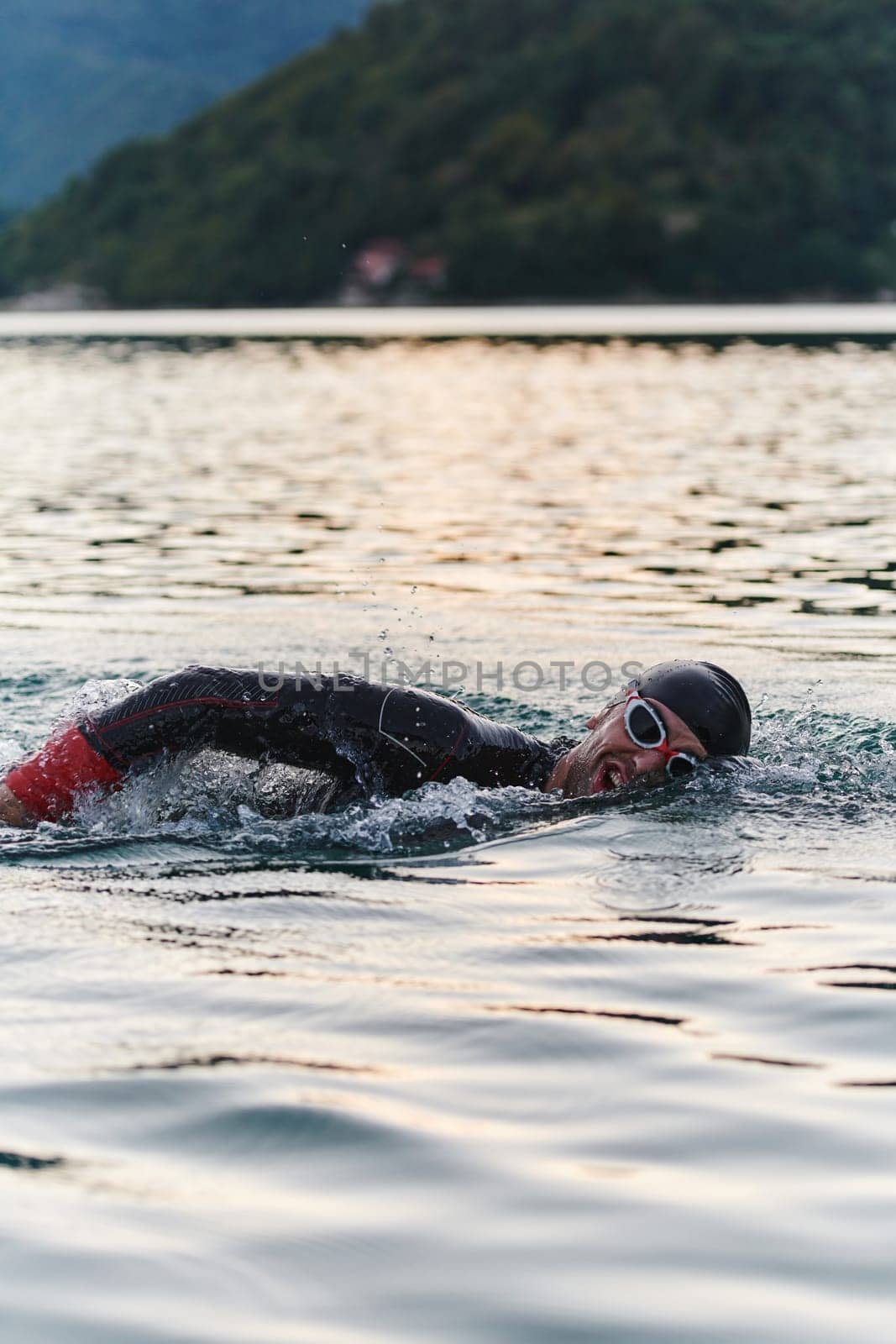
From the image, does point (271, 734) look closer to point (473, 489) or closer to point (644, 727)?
point (644, 727)

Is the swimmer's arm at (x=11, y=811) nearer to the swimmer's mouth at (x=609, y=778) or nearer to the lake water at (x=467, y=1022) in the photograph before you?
the lake water at (x=467, y=1022)

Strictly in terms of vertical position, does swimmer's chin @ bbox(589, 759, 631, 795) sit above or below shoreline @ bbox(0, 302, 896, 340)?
below

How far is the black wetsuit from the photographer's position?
20.1ft

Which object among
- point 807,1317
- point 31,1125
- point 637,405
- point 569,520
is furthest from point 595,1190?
point 637,405

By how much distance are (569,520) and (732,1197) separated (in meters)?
14.9

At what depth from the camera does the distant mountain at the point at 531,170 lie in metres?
122

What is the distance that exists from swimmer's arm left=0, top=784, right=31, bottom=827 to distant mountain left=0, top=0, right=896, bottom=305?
116171 mm

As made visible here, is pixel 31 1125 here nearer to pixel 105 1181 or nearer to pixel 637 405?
pixel 105 1181

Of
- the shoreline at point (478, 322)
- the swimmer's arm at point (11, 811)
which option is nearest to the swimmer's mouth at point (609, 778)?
the swimmer's arm at point (11, 811)

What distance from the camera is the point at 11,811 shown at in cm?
636

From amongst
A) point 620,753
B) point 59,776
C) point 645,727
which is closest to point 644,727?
point 645,727

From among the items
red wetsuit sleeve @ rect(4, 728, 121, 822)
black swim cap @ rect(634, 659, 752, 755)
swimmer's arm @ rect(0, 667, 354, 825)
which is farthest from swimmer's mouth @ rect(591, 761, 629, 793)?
red wetsuit sleeve @ rect(4, 728, 121, 822)

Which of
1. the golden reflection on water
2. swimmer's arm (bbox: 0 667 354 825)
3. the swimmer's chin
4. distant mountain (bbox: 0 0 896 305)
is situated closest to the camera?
swimmer's arm (bbox: 0 667 354 825)

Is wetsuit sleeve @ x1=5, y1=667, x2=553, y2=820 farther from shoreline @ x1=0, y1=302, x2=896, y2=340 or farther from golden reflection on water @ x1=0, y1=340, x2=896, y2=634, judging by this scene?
shoreline @ x1=0, y1=302, x2=896, y2=340
